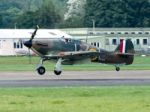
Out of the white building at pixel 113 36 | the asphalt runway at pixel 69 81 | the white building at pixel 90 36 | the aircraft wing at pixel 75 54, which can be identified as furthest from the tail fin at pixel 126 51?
the white building at pixel 113 36

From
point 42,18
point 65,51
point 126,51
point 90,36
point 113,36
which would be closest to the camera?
point 65,51

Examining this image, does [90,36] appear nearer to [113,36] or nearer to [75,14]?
[113,36]

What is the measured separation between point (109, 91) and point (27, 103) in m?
5.52

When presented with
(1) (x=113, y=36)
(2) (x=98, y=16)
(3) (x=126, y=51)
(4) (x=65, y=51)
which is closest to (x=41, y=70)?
(4) (x=65, y=51)

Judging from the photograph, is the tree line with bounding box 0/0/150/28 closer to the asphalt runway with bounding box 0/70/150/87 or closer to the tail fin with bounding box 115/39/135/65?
the tail fin with bounding box 115/39/135/65

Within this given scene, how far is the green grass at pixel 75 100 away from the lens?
20.6 m

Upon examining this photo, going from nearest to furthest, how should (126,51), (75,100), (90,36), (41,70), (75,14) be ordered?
(75,100), (41,70), (126,51), (90,36), (75,14)

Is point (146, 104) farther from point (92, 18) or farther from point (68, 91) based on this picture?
point (92, 18)

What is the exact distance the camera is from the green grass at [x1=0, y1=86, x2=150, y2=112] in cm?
2061

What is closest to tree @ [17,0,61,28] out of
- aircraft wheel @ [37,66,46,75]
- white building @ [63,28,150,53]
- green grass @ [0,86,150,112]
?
white building @ [63,28,150,53]

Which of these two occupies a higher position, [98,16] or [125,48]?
[98,16]

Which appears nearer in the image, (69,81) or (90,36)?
(69,81)

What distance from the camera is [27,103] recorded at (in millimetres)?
22156

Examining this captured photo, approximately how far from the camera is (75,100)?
23.2 metres
